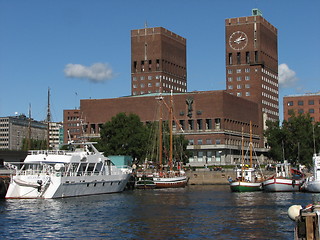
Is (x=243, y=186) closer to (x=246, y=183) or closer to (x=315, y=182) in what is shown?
(x=246, y=183)

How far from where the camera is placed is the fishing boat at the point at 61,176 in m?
80.7

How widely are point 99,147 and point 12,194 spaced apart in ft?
222

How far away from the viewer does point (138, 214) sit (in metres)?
60.1

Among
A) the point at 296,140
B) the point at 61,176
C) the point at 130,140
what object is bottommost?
the point at 61,176

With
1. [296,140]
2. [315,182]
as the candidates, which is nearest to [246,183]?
[315,182]

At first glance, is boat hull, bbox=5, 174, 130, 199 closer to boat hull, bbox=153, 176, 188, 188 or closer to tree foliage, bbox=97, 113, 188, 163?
boat hull, bbox=153, 176, 188, 188

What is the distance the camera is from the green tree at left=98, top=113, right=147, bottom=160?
478ft

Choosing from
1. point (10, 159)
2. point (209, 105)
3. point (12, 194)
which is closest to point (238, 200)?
point (12, 194)

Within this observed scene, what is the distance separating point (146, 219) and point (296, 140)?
108 meters

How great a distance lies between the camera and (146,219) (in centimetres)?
5559

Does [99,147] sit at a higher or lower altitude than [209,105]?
lower

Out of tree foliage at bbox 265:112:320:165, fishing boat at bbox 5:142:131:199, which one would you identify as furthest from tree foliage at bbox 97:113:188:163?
fishing boat at bbox 5:142:131:199

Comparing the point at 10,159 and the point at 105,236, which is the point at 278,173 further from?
the point at 105,236

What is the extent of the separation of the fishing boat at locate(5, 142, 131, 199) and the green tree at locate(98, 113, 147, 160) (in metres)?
46.7
